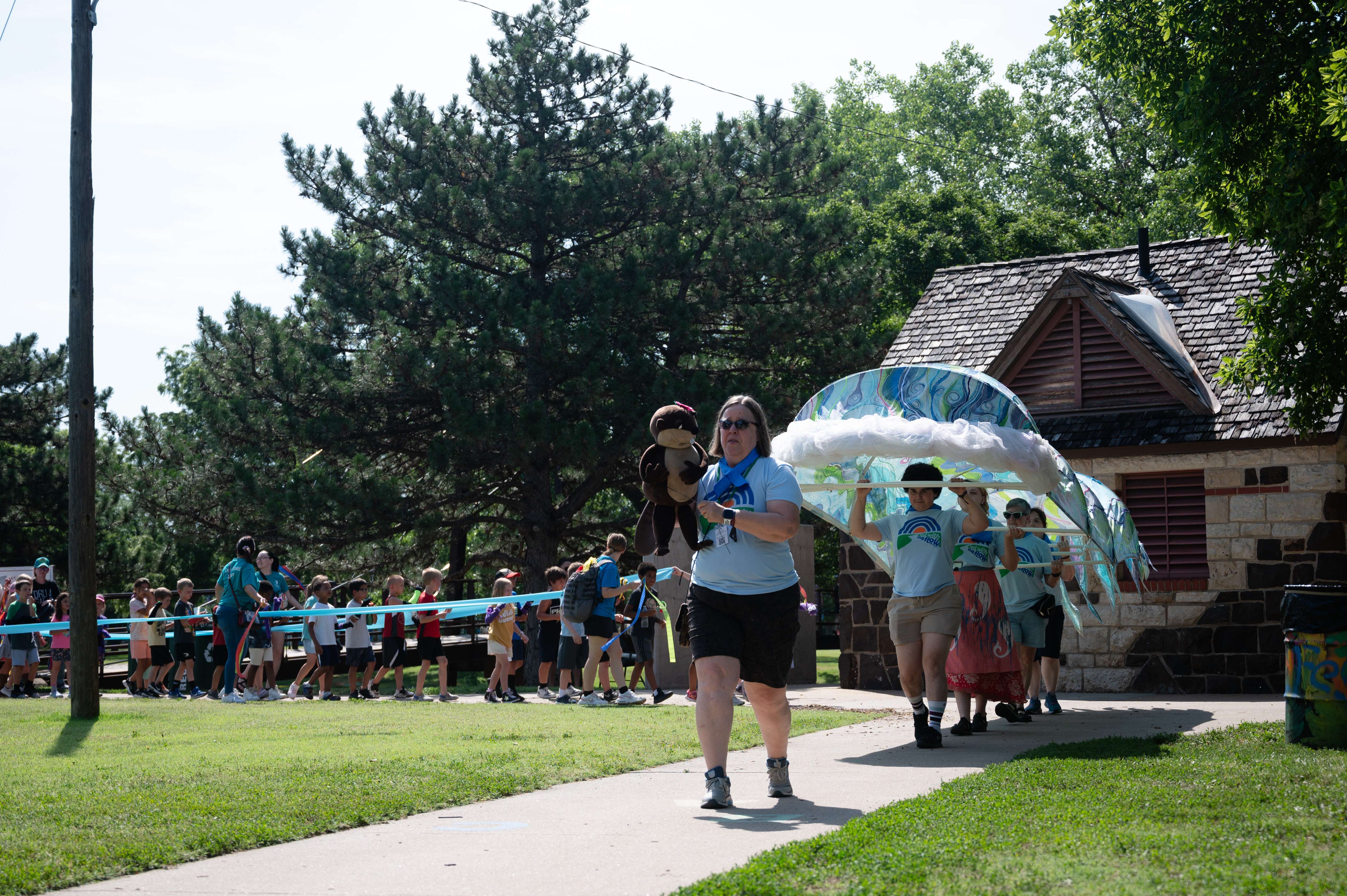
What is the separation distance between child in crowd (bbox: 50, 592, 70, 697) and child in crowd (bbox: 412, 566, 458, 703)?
5748mm

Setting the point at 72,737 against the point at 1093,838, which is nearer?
the point at 1093,838

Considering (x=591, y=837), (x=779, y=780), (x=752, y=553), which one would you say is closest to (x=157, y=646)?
(x=779, y=780)

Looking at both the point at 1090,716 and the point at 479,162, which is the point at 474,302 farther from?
the point at 1090,716

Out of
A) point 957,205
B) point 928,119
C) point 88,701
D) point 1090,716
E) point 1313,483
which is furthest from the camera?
point 928,119

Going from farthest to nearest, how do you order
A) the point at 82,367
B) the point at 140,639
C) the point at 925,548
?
1. the point at 140,639
2. the point at 82,367
3. the point at 925,548

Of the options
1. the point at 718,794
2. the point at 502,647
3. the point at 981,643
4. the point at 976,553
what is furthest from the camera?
the point at 502,647

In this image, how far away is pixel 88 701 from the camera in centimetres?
1334

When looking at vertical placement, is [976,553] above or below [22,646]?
above

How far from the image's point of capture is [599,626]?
48.3ft

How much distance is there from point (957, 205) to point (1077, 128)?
53.7ft

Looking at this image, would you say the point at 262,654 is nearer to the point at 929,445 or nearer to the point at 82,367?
the point at 82,367

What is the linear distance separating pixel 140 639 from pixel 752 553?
1473 centimetres

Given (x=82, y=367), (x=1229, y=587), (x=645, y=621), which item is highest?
(x=82, y=367)

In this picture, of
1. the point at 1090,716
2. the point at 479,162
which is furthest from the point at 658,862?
the point at 479,162
